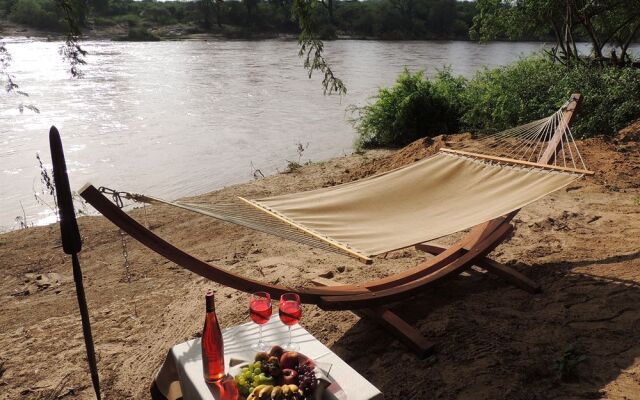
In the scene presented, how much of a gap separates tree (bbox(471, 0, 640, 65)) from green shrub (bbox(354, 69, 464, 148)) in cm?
179

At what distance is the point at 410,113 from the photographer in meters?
7.30

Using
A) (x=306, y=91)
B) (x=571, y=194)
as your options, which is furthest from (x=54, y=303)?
(x=306, y=91)

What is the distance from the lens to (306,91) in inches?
523

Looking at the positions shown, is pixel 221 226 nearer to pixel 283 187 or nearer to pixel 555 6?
pixel 283 187

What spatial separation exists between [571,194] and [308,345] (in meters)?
3.33

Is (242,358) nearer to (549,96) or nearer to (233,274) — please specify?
(233,274)

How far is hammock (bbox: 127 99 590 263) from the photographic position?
214 cm

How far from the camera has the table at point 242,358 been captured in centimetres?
146

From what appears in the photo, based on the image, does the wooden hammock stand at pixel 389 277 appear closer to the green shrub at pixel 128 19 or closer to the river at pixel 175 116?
the river at pixel 175 116

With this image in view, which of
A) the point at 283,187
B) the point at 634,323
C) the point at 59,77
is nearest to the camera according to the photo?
the point at 634,323

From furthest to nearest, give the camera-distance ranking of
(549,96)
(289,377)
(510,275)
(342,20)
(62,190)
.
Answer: (342,20) < (549,96) < (510,275) < (289,377) < (62,190)

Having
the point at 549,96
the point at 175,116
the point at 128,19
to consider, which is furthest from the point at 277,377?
the point at 128,19

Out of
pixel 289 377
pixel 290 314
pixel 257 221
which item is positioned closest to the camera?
pixel 289 377

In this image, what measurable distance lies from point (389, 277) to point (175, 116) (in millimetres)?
8985
